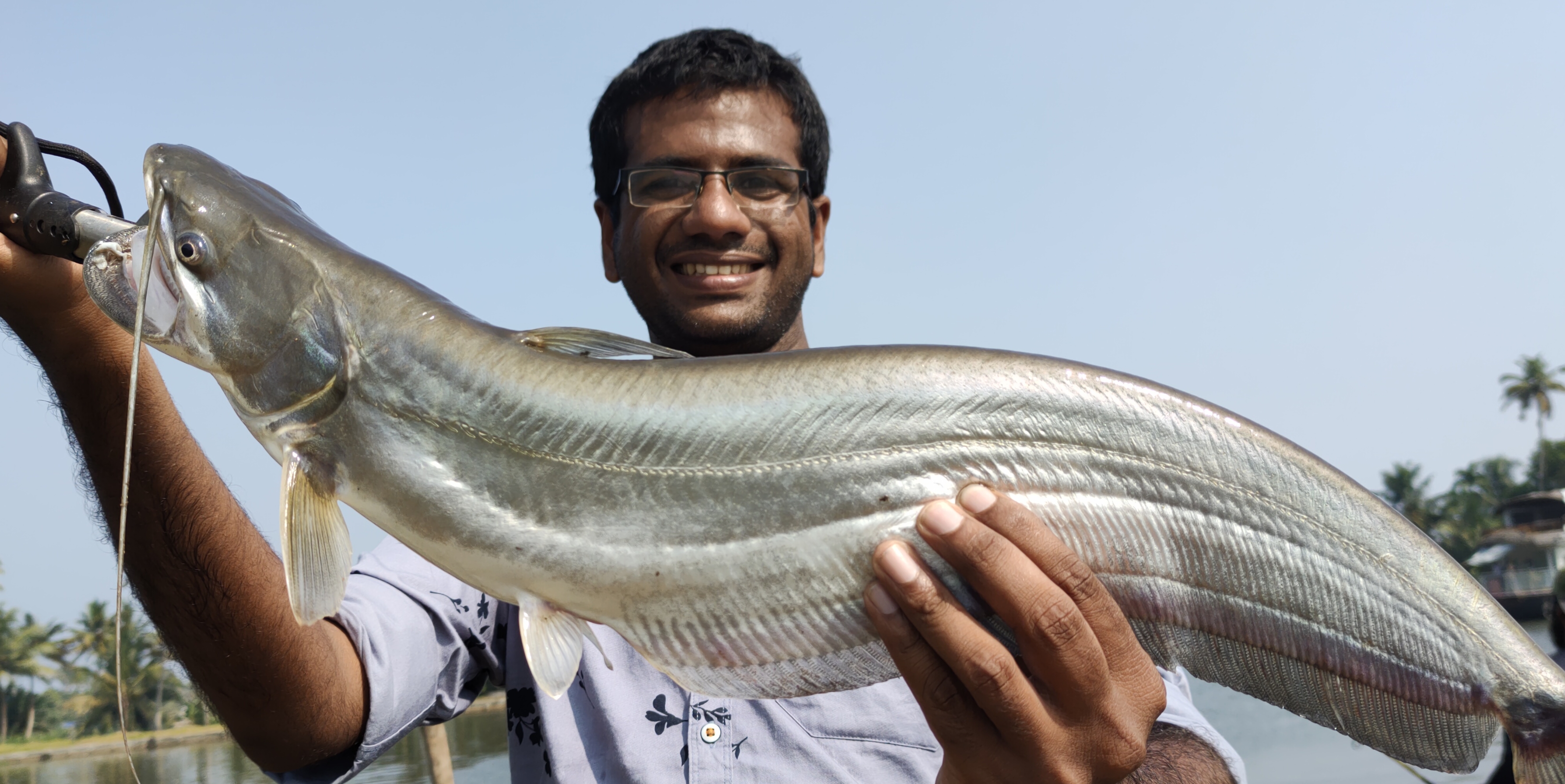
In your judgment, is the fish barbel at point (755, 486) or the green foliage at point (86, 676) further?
the green foliage at point (86, 676)

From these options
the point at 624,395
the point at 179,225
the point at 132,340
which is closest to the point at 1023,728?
the point at 624,395

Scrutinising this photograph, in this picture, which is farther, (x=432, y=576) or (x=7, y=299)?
(x=432, y=576)

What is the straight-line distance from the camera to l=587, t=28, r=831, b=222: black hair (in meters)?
4.14

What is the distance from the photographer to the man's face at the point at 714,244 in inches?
152

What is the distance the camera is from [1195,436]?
1907 millimetres

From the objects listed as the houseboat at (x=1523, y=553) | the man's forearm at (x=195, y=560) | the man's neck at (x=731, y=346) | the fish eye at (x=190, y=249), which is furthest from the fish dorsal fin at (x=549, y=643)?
the houseboat at (x=1523, y=553)

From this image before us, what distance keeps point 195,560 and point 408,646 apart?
75cm

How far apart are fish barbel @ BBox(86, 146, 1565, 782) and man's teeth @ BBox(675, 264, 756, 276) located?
1915 mm

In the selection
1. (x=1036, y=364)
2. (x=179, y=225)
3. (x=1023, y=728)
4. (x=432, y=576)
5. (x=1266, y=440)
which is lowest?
(x=1023, y=728)

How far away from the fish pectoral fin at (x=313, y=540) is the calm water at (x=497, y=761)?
12691 millimetres

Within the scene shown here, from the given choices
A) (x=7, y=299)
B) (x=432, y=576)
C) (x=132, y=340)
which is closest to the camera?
(x=7, y=299)

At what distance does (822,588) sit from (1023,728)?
0.59m

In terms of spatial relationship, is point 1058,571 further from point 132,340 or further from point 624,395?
point 132,340

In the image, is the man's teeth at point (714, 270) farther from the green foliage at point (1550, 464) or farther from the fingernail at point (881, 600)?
the green foliage at point (1550, 464)
